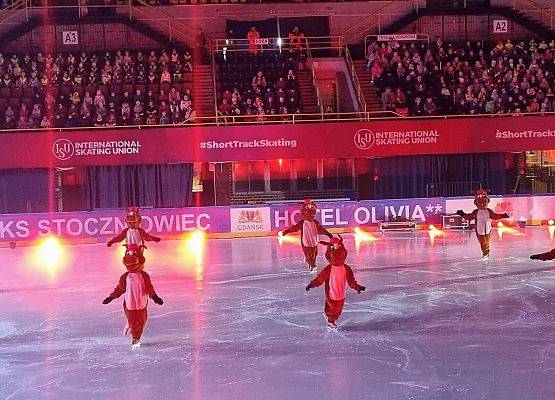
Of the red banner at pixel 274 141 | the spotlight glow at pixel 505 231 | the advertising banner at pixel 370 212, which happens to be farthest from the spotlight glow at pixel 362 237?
the spotlight glow at pixel 505 231

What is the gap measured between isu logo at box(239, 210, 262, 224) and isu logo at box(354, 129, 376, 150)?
4683mm

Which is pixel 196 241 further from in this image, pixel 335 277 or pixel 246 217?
pixel 335 277

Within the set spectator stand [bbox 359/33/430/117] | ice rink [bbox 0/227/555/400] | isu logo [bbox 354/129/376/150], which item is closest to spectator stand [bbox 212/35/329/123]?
isu logo [bbox 354/129/376/150]

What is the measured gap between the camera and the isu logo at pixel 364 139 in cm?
2709

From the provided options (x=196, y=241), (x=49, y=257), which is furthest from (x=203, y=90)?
(x=49, y=257)

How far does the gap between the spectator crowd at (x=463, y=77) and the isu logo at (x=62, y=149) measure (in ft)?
38.9

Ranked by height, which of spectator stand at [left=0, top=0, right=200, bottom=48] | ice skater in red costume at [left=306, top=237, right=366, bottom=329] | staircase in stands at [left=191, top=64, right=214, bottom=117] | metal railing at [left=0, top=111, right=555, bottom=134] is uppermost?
spectator stand at [left=0, top=0, right=200, bottom=48]

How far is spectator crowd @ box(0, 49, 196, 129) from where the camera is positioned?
26.8 metres

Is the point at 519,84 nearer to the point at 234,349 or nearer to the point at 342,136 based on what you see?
the point at 342,136

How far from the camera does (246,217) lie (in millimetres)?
25344

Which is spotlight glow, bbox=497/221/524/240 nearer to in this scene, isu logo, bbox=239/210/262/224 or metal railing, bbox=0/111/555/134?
metal railing, bbox=0/111/555/134

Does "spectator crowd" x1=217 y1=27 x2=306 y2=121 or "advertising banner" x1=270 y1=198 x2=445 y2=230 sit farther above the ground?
"spectator crowd" x1=217 y1=27 x2=306 y2=121

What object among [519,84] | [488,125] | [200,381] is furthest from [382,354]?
[519,84]

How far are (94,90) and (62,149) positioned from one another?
3.25 meters
